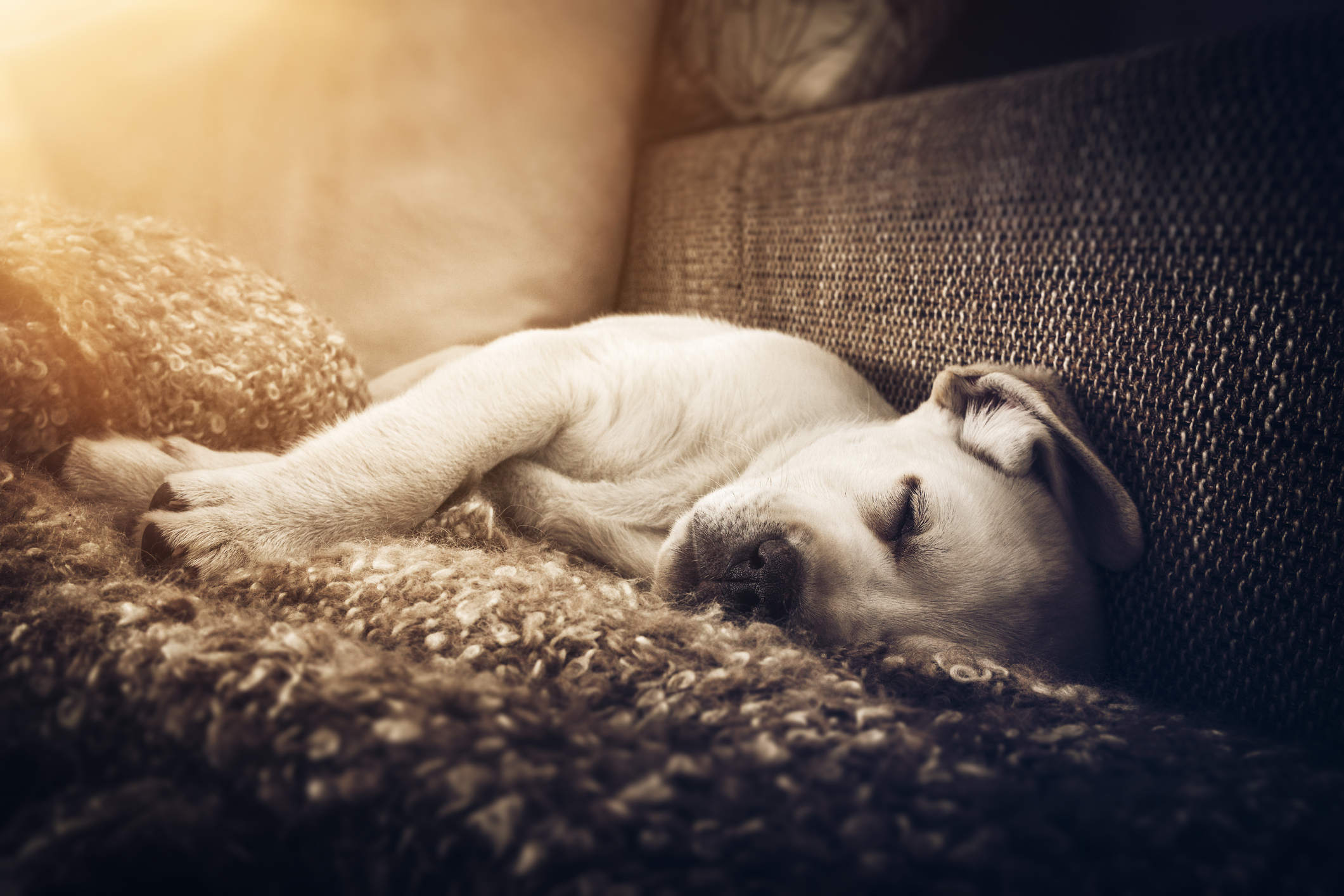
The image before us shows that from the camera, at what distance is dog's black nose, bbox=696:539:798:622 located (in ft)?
3.89

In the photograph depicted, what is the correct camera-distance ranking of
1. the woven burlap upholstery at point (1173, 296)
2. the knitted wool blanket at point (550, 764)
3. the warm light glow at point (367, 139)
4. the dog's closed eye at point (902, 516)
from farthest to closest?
the warm light glow at point (367, 139) → the dog's closed eye at point (902, 516) → the woven burlap upholstery at point (1173, 296) → the knitted wool blanket at point (550, 764)

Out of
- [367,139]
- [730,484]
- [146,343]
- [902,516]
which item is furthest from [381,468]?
[367,139]

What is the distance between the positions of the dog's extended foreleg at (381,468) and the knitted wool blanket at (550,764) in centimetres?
16

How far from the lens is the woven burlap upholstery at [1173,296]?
44.3 inches

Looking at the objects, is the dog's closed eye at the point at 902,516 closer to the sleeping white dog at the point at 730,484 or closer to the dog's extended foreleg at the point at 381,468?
the sleeping white dog at the point at 730,484

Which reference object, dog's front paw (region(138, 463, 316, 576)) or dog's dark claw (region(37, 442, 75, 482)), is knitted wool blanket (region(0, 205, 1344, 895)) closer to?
dog's front paw (region(138, 463, 316, 576))

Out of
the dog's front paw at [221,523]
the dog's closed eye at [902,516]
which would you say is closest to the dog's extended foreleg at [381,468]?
the dog's front paw at [221,523]

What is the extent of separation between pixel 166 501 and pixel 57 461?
0.89 ft

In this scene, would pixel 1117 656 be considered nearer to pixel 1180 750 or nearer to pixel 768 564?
pixel 1180 750

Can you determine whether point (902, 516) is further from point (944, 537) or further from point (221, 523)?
point (221, 523)

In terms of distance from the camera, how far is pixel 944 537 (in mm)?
1325

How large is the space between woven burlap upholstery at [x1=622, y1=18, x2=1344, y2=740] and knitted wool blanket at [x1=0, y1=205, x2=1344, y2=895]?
302 millimetres

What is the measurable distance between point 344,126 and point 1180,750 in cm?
236

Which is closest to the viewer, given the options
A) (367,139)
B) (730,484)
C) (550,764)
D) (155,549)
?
(550,764)
